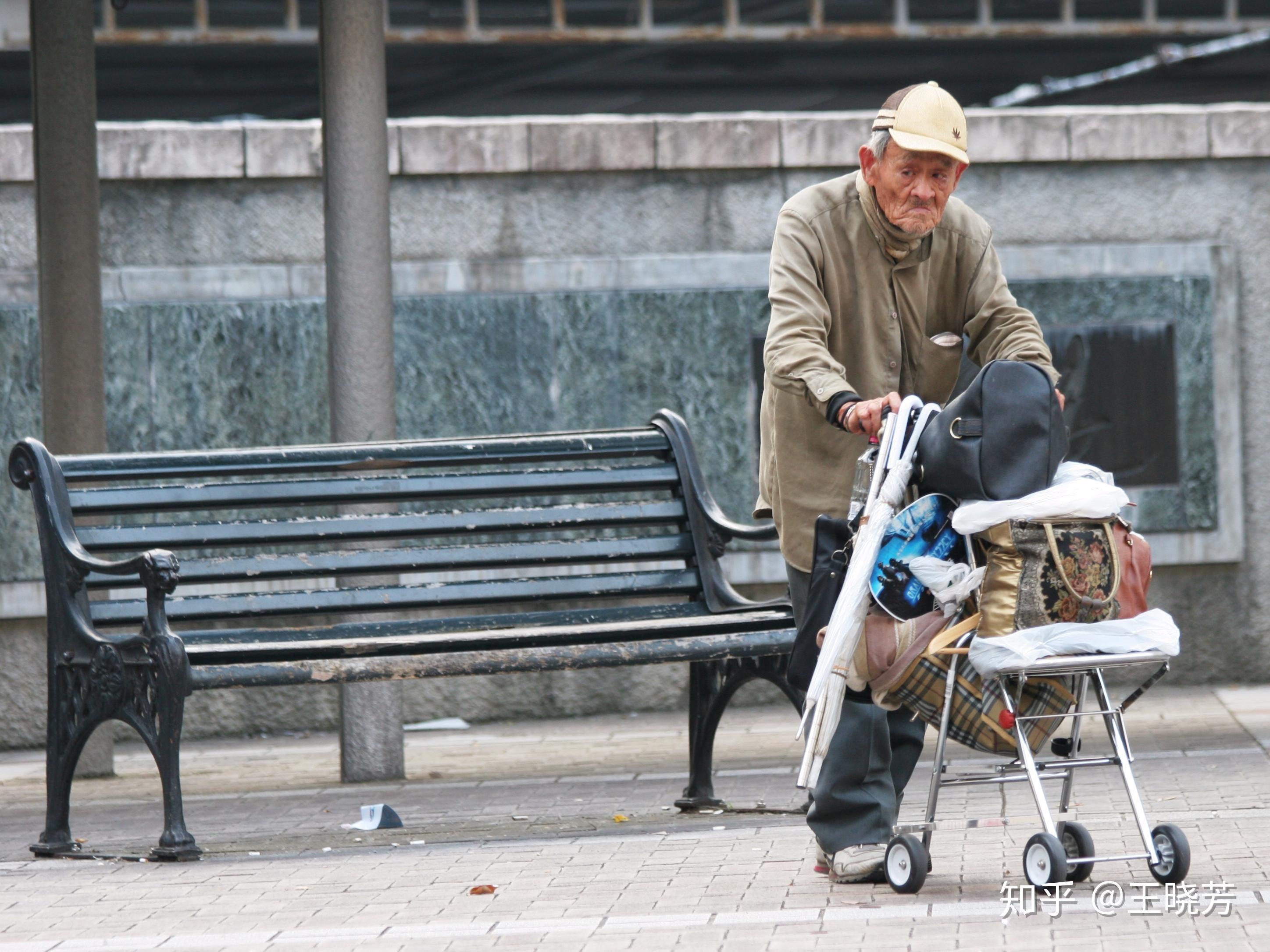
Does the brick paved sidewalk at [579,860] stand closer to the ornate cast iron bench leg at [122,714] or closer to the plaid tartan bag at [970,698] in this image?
the ornate cast iron bench leg at [122,714]

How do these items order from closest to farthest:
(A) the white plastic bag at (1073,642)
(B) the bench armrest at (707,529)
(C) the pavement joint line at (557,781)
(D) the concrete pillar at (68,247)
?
(A) the white plastic bag at (1073,642)
(B) the bench armrest at (707,529)
(C) the pavement joint line at (557,781)
(D) the concrete pillar at (68,247)

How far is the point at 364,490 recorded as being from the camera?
627 centimetres

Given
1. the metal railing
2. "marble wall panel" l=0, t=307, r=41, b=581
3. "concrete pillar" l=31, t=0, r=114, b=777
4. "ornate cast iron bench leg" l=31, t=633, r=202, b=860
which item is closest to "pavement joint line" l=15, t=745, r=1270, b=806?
"concrete pillar" l=31, t=0, r=114, b=777

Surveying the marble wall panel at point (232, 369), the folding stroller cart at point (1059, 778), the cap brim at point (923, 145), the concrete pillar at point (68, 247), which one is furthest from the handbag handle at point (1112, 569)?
the marble wall panel at point (232, 369)

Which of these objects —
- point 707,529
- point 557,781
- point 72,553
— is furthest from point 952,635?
point 557,781

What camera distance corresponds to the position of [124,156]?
322 inches

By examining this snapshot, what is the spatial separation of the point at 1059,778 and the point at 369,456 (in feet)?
8.87

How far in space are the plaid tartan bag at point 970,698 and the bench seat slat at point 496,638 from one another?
168 centimetres

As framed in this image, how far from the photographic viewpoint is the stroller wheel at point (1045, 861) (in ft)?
13.4

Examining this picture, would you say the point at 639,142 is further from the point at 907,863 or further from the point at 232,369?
the point at 907,863

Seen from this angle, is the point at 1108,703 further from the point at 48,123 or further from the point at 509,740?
the point at 48,123

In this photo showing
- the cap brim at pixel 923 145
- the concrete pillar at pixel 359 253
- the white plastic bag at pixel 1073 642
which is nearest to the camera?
the white plastic bag at pixel 1073 642

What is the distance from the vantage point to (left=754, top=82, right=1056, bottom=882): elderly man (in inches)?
181

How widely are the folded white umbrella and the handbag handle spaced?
1.17 ft
